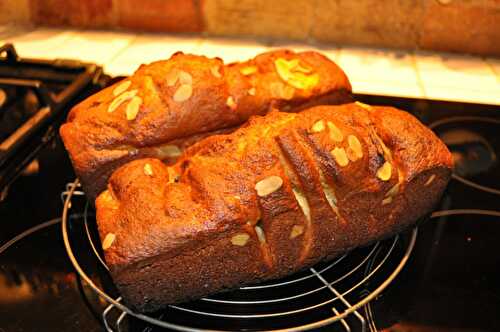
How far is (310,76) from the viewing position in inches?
39.3

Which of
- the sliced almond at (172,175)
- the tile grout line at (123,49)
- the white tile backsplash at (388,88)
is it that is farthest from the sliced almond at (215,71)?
the tile grout line at (123,49)

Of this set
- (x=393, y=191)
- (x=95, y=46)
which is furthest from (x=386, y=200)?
(x=95, y=46)

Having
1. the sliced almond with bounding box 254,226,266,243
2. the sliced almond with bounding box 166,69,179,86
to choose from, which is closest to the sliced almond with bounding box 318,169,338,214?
the sliced almond with bounding box 254,226,266,243

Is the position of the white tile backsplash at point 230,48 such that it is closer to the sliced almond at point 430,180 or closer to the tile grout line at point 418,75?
the tile grout line at point 418,75

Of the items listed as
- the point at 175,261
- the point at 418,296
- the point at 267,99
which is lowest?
the point at 418,296

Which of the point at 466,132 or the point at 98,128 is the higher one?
the point at 98,128

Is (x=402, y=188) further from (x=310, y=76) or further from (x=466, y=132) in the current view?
(x=466, y=132)

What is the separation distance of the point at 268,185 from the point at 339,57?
3.01ft

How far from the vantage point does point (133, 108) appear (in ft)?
2.77

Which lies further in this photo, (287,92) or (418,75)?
(418,75)

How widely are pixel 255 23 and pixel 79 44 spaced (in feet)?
1.91

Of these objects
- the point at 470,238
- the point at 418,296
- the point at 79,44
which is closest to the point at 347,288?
the point at 418,296

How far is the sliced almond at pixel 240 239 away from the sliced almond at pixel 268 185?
0.07 meters

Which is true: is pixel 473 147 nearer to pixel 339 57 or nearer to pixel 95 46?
pixel 339 57
